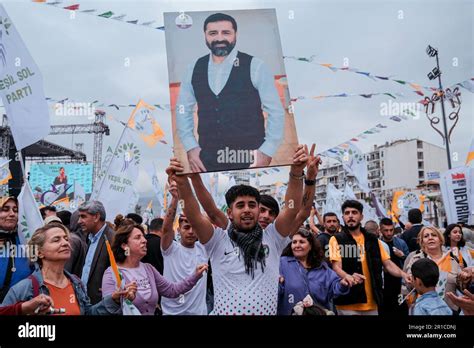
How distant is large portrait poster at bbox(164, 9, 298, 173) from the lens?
3604 millimetres

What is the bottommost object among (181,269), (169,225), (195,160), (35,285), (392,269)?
(392,269)

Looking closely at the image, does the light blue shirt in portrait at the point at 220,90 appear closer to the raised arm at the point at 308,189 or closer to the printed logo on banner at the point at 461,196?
the raised arm at the point at 308,189

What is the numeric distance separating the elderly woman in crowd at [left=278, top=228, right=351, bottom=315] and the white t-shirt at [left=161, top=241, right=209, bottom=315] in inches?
33.1

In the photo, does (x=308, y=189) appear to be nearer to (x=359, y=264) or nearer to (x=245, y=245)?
(x=245, y=245)

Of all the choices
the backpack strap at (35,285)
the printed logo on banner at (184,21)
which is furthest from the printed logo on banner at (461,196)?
the backpack strap at (35,285)

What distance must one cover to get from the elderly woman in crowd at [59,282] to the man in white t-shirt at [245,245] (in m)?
0.65

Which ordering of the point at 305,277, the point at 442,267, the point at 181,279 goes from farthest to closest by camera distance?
the point at 442,267 → the point at 181,279 → the point at 305,277

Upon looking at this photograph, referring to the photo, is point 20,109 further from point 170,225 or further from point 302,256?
point 302,256

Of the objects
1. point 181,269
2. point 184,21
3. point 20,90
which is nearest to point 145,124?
point 20,90

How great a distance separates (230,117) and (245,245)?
3.02ft

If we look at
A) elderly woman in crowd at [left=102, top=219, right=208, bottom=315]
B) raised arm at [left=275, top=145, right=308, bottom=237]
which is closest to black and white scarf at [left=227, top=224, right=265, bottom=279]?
raised arm at [left=275, top=145, right=308, bottom=237]

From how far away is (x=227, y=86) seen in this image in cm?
375

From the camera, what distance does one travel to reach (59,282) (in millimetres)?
3525

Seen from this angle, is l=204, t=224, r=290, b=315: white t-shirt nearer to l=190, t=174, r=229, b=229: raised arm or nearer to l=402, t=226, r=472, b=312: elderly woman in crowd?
l=190, t=174, r=229, b=229: raised arm
